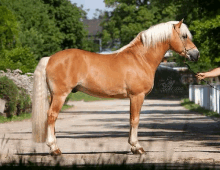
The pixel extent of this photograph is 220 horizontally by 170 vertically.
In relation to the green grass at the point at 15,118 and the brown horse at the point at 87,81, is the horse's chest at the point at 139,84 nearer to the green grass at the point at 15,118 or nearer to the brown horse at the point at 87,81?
the brown horse at the point at 87,81

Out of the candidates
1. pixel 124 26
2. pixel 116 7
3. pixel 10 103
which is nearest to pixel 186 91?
pixel 124 26

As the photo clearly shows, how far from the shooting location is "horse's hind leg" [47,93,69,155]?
9930 mm

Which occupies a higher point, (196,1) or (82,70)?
(196,1)

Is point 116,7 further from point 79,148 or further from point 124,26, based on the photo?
point 79,148

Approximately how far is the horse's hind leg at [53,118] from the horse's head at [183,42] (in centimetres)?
239

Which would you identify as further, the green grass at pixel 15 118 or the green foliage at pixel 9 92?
the green foliage at pixel 9 92

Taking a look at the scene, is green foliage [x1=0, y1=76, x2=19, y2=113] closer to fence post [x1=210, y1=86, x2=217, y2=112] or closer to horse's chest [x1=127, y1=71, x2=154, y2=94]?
fence post [x1=210, y1=86, x2=217, y2=112]

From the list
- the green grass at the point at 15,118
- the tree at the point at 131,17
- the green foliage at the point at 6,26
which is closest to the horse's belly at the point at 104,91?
the green grass at the point at 15,118

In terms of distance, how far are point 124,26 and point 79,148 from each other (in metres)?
65.9

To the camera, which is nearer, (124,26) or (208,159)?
(208,159)

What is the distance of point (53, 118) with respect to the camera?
10.1 metres

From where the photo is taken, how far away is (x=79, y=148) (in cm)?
1134

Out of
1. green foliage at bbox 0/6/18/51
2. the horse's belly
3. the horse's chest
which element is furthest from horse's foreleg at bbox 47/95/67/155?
green foliage at bbox 0/6/18/51

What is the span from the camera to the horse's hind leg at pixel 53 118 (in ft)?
32.6
